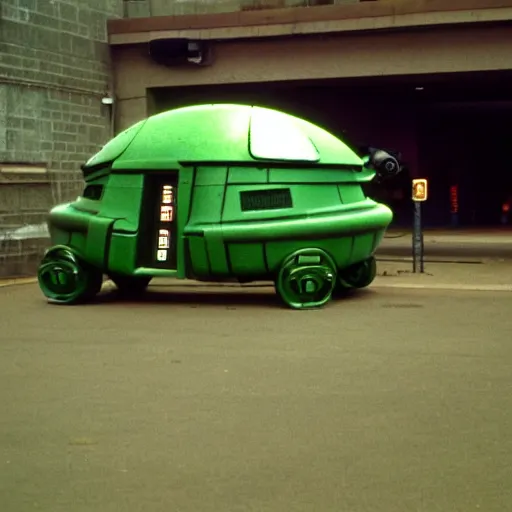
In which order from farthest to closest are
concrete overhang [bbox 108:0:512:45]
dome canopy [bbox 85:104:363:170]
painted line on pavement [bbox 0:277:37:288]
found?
concrete overhang [bbox 108:0:512:45] → painted line on pavement [bbox 0:277:37:288] → dome canopy [bbox 85:104:363:170]

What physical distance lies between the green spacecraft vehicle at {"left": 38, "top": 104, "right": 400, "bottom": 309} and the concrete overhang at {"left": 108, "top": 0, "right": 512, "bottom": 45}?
19.7ft

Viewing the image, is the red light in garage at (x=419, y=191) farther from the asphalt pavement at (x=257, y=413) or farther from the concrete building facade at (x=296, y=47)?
the asphalt pavement at (x=257, y=413)

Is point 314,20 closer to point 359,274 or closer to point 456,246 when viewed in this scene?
point 359,274

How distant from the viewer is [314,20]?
18.4m

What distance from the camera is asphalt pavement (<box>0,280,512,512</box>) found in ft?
15.7

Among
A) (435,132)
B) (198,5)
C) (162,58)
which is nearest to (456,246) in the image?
(198,5)

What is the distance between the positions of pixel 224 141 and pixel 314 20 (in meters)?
7.03

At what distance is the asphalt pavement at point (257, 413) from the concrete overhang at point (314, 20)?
7818 mm

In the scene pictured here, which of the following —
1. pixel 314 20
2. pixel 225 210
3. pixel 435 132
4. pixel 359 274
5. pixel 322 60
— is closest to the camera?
pixel 225 210

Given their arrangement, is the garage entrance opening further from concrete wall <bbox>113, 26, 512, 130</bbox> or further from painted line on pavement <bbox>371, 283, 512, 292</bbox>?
painted line on pavement <bbox>371, 283, 512, 292</bbox>

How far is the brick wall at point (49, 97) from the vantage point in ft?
55.5

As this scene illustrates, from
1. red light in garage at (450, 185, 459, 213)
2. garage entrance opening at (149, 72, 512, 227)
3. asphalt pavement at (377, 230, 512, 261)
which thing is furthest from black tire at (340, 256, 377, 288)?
red light in garage at (450, 185, 459, 213)

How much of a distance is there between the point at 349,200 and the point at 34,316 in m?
3.86

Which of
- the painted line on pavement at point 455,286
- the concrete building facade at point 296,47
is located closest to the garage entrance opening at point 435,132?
the concrete building facade at point 296,47
